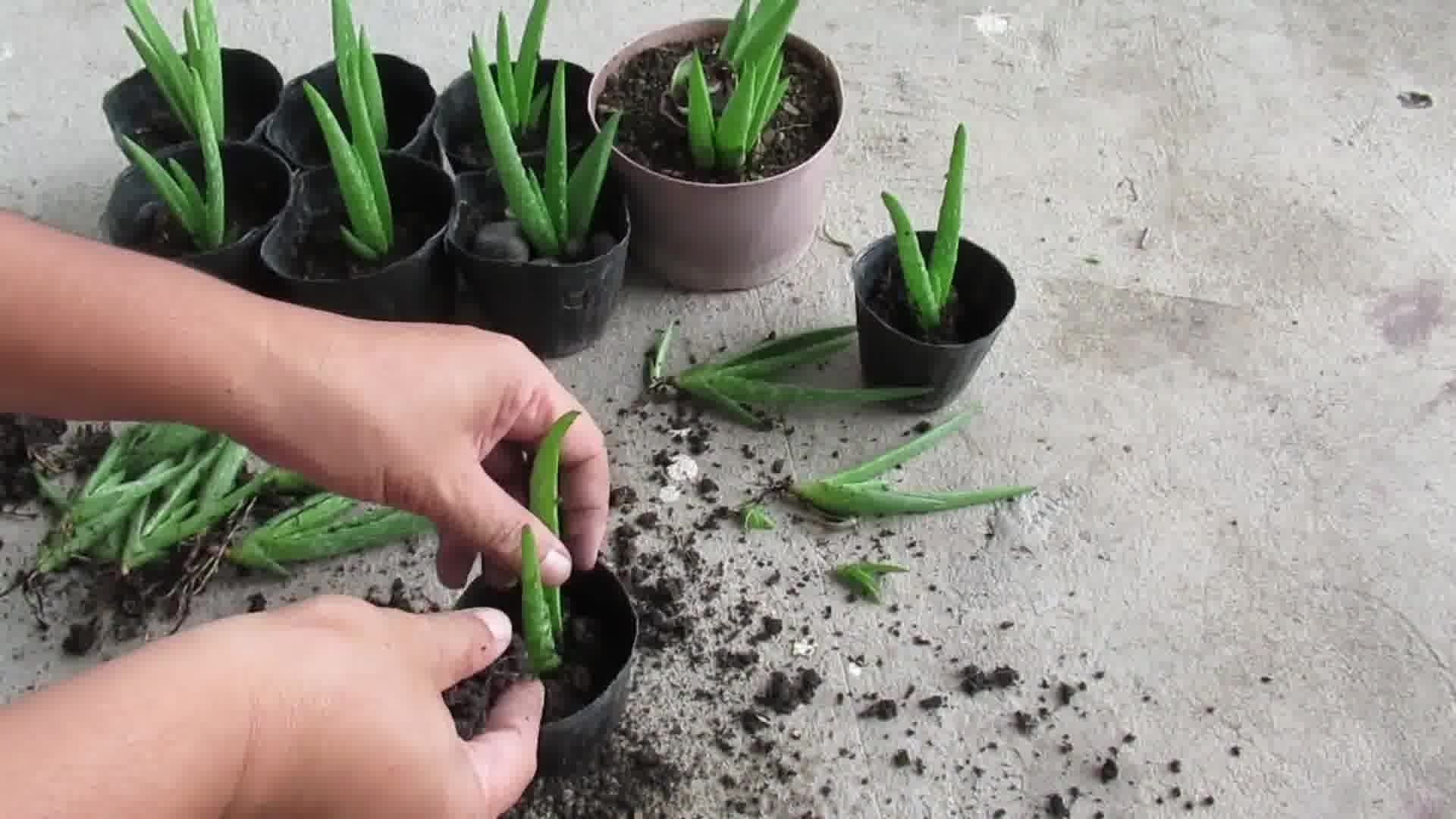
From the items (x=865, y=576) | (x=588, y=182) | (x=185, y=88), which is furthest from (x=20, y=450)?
(x=865, y=576)

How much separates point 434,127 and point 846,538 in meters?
0.74

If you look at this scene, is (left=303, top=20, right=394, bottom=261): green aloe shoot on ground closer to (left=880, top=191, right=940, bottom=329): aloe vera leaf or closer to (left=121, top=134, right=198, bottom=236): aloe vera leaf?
(left=121, top=134, right=198, bottom=236): aloe vera leaf

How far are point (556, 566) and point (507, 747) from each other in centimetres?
14

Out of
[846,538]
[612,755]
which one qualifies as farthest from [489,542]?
[846,538]

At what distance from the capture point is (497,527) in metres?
0.88

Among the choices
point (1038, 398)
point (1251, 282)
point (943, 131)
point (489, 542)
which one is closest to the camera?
point (489, 542)

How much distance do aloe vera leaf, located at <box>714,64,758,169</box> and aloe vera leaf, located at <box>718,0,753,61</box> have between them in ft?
0.16

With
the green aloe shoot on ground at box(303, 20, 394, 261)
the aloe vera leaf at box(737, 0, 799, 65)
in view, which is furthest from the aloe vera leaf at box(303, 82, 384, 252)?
the aloe vera leaf at box(737, 0, 799, 65)

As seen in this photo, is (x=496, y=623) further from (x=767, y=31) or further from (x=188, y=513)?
(x=767, y=31)

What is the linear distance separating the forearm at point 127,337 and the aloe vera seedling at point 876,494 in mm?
592

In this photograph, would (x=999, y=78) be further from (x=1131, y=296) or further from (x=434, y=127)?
(x=434, y=127)

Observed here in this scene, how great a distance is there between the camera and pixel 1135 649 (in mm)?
1171

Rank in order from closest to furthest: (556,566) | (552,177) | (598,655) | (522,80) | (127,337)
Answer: (127,337), (556,566), (598,655), (552,177), (522,80)

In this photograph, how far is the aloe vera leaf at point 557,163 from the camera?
1243 mm
